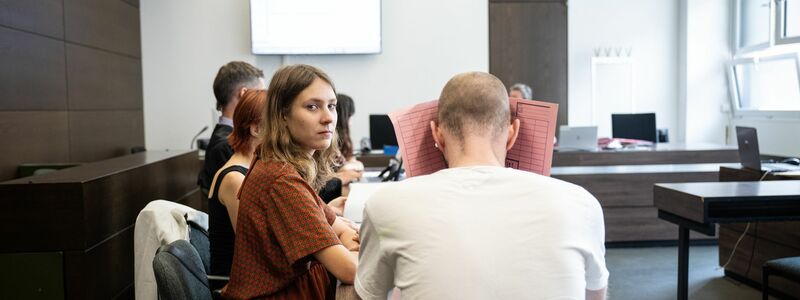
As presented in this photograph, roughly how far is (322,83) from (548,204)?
0.76 m

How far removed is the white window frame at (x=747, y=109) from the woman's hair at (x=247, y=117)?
6540 mm

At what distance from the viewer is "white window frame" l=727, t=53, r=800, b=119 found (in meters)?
7.08

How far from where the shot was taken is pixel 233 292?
167cm

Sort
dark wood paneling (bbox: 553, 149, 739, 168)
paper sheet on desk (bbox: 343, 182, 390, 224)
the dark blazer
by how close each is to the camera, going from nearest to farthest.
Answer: paper sheet on desk (bbox: 343, 182, 390, 224) → the dark blazer → dark wood paneling (bbox: 553, 149, 739, 168)

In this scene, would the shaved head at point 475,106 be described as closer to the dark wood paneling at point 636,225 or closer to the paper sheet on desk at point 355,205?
the paper sheet on desk at point 355,205

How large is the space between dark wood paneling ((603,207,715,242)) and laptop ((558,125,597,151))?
790mm

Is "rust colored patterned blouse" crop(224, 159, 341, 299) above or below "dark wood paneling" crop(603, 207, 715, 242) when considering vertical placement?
above

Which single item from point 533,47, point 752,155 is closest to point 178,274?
point 752,155

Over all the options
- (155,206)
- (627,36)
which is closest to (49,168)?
(155,206)

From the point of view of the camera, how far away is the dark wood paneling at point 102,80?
5355 millimetres

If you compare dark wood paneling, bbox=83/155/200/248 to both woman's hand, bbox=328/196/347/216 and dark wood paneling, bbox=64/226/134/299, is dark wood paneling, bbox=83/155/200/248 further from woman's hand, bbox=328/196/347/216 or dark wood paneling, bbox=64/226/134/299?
woman's hand, bbox=328/196/347/216

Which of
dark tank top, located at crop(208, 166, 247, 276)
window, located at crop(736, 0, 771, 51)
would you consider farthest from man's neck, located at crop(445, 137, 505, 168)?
window, located at crop(736, 0, 771, 51)

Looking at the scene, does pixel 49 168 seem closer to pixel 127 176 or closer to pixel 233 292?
pixel 127 176

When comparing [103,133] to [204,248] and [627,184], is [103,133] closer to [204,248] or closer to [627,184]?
[204,248]
